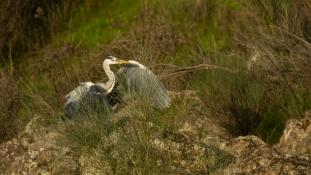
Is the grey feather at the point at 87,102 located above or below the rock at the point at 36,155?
above

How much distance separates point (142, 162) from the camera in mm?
5004

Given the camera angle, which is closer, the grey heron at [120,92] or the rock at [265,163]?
the rock at [265,163]

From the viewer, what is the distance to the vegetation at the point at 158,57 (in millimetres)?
5426

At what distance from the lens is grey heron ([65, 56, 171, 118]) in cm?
558

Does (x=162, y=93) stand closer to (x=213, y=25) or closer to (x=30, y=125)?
(x=30, y=125)

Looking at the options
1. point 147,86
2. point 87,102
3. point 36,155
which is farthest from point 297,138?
point 36,155

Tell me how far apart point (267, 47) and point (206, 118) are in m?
1.02

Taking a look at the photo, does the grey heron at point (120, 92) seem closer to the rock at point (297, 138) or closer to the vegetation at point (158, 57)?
the vegetation at point (158, 57)

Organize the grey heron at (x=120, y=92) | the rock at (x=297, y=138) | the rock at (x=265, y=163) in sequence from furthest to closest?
1. the grey heron at (x=120, y=92)
2. the rock at (x=297, y=138)
3. the rock at (x=265, y=163)

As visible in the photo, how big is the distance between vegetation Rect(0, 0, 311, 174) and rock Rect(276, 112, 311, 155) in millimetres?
661

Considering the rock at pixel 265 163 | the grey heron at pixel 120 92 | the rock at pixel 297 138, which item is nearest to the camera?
the rock at pixel 265 163

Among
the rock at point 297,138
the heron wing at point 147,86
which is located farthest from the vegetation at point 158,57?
the rock at point 297,138

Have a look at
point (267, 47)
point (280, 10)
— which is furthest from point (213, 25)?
point (267, 47)

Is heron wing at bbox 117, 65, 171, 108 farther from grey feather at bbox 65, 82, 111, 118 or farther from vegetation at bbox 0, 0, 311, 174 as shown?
grey feather at bbox 65, 82, 111, 118
